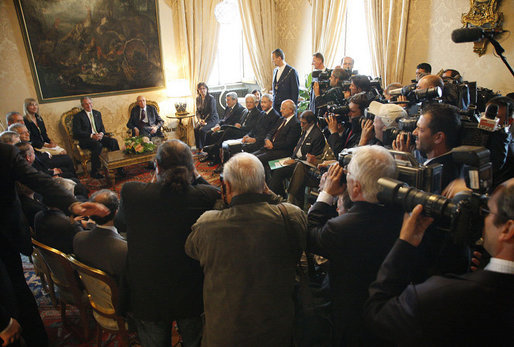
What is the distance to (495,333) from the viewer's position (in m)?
0.86

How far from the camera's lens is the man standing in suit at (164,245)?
1449 millimetres

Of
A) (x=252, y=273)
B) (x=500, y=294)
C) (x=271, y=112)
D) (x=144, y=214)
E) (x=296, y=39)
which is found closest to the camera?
(x=500, y=294)

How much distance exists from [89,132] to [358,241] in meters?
5.76

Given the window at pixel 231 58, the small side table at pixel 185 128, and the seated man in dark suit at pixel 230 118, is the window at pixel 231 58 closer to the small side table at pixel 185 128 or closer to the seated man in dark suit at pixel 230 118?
the small side table at pixel 185 128

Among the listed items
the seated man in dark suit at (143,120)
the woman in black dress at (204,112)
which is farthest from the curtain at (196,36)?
the seated man in dark suit at (143,120)

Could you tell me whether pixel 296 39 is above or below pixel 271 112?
above

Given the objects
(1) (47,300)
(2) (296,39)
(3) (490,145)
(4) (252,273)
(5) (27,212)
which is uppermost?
(2) (296,39)

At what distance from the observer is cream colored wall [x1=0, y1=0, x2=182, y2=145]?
5273mm

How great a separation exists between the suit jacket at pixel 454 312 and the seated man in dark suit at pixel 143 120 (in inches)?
241

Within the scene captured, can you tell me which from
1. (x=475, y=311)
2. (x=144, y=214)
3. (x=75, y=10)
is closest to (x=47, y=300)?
(x=144, y=214)

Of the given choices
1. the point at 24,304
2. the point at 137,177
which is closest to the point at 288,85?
the point at 137,177

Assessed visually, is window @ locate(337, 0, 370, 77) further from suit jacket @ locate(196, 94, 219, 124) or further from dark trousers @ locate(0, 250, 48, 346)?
dark trousers @ locate(0, 250, 48, 346)

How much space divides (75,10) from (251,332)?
6.57 meters

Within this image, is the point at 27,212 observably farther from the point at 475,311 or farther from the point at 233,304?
the point at 475,311
